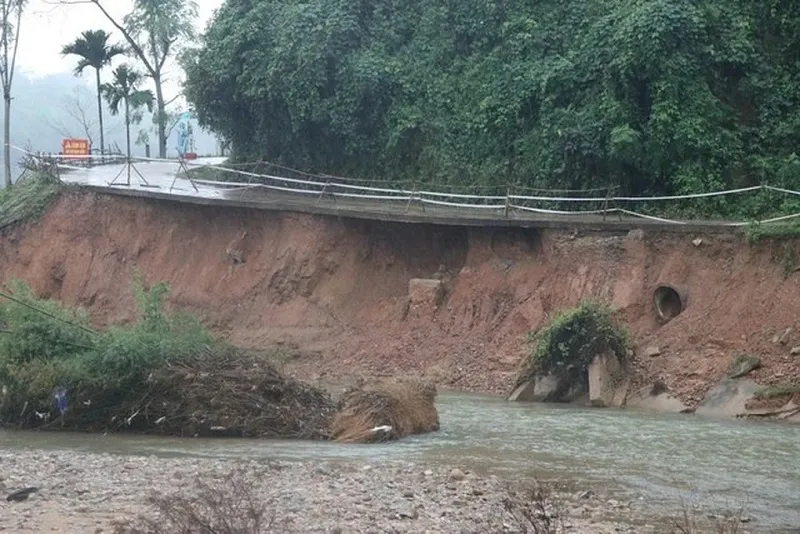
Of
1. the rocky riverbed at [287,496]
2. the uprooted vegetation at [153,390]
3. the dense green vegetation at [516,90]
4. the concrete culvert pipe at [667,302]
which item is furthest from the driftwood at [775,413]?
the rocky riverbed at [287,496]

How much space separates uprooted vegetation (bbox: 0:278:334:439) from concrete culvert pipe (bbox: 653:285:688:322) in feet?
26.8

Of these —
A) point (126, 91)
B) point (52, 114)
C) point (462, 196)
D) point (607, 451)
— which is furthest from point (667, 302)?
point (52, 114)

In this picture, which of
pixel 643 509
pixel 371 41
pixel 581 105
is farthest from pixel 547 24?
pixel 643 509

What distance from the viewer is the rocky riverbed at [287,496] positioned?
12945 millimetres

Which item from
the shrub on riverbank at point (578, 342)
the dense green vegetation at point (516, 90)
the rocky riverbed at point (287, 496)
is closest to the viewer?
the rocky riverbed at point (287, 496)

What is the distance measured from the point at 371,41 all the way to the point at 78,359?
58.6ft

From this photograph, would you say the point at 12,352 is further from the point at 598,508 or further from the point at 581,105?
the point at 581,105

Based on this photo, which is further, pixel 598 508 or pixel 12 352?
pixel 12 352

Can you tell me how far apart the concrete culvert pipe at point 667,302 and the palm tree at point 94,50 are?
31211mm

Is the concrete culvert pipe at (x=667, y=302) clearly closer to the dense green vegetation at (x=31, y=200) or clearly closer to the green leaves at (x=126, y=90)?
the dense green vegetation at (x=31, y=200)

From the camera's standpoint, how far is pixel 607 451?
1916cm

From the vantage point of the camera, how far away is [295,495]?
14.9 meters

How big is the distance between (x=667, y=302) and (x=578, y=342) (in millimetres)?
2886

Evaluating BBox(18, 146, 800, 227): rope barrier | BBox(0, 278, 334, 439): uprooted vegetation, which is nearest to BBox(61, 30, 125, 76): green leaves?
BBox(18, 146, 800, 227): rope barrier
